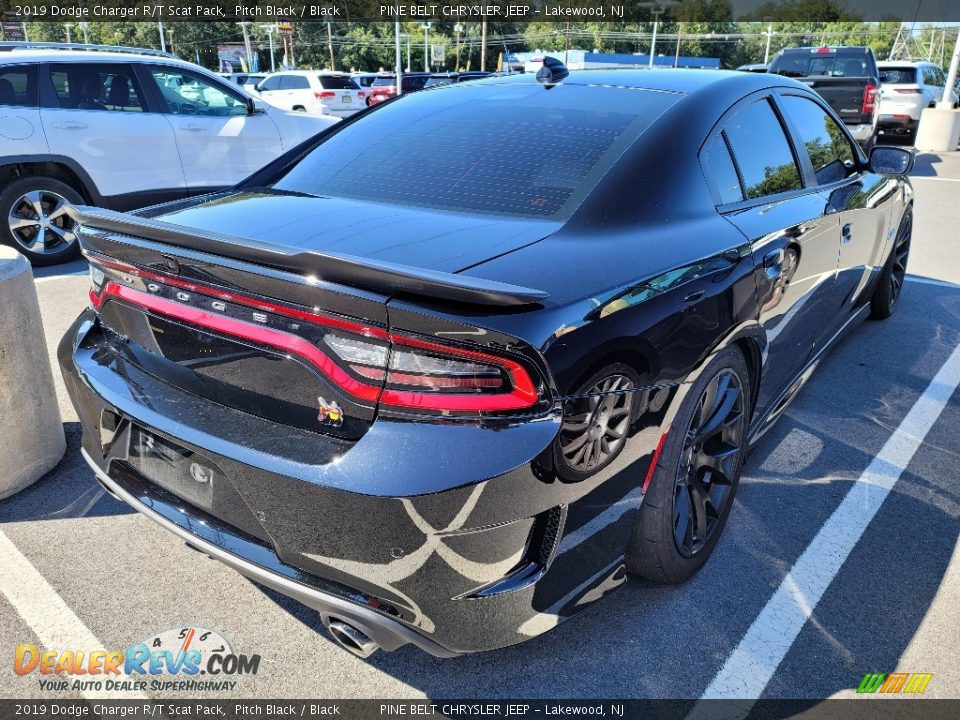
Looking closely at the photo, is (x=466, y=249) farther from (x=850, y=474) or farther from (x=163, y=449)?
(x=850, y=474)

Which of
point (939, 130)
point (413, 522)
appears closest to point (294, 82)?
point (939, 130)

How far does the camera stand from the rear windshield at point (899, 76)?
16.5m

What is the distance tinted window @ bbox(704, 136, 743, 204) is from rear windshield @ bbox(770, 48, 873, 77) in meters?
12.6

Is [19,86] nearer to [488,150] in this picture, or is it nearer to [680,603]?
[488,150]

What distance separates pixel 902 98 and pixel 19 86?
644 inches

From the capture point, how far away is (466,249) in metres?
2.00

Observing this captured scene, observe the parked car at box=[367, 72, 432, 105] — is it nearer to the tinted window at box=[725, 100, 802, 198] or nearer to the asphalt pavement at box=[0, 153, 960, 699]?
the tinted window at box=[725, 100, 802, 198]

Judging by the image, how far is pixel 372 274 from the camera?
67.1 inches

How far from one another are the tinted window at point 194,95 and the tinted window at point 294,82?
54.9ft

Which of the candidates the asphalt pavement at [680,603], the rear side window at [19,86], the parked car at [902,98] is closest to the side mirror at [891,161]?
the asphalt pavement at [680,603]

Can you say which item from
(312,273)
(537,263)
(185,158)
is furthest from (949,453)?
(185,158)

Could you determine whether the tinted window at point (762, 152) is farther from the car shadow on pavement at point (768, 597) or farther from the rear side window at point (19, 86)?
the rear side window at point (19, 86)

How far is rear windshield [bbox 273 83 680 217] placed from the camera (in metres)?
2.42

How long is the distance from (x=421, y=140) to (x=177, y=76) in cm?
532
